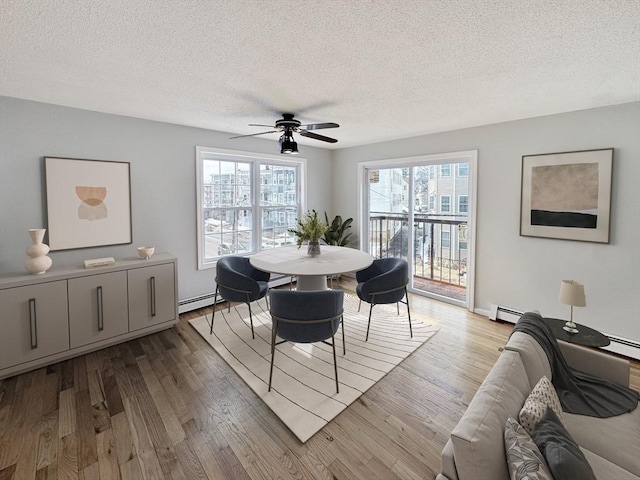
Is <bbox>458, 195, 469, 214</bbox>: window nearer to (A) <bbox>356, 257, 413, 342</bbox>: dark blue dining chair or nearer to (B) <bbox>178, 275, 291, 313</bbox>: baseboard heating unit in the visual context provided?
(A) <bbox>356, 257, 413, 342</bbox>: dark blue dining chair

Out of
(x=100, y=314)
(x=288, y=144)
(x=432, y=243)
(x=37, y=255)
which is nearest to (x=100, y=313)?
(x=100, y=314)

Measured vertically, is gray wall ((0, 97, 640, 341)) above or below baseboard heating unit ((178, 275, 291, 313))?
above

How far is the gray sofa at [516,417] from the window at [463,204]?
7.98ft

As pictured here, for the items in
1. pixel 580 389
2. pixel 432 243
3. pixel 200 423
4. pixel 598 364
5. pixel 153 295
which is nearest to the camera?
pixel 580 389

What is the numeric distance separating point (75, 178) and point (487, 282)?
4.89 m

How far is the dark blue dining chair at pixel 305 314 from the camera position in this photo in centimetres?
221

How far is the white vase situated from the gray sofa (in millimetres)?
3358

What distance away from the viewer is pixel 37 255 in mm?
2570

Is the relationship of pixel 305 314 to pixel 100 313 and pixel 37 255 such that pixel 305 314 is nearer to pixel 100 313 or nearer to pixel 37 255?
pixel 100 313

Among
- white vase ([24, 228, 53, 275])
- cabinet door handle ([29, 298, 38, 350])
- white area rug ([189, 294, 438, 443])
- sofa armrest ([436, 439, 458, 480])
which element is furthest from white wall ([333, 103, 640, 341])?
cabinet door handle ([29, 298, 38, 350])

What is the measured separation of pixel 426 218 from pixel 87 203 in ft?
14.1

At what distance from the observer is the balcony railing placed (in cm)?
426

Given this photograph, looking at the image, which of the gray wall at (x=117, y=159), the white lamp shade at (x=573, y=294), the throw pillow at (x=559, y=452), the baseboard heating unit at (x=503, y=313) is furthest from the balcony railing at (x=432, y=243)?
the throw pillow at (x=559, y=452)

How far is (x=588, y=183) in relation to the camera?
2.92 metres
